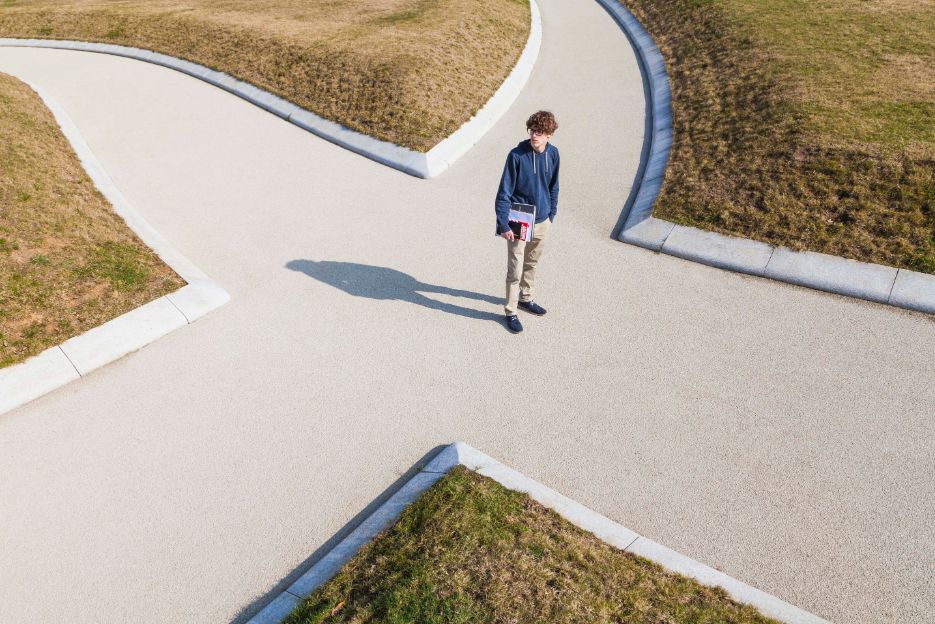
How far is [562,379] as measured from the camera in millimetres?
6109

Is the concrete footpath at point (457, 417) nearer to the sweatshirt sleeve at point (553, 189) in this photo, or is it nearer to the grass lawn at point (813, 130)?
the grass lawn at point (813, 130)

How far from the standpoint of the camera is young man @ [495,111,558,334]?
582cm

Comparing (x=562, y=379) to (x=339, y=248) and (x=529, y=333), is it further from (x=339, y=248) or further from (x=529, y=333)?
(x=339, y=248)

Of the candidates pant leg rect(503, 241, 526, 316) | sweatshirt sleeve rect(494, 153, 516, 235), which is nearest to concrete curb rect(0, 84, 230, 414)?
pant leg rect(503, 241, 526, 316)

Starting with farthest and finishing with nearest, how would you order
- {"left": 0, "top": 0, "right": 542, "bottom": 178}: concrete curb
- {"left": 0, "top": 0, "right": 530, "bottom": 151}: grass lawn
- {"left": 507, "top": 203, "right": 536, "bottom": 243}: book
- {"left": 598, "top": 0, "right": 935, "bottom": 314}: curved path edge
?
{"left": 0, "top": 0, "right": 530, "bottom": 151}: grass lawn
{"left": 0, "top": 0, "right": 542, "bottom": 178}: concrete curb
{"left": 598, "top": 0, "right": 935, "bottom": 314}: curved path edge
{"left": 507, "top": 203, "right": 536, "bottom": 243}: book

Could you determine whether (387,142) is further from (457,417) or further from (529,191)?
(457,417)

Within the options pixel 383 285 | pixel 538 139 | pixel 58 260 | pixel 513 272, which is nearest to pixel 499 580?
pixel 513 272

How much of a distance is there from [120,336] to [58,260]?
5.52 feet

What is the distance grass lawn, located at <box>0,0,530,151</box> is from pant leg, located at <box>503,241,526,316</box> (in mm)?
4447

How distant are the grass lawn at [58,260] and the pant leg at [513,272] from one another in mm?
4102

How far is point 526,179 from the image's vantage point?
6.09m

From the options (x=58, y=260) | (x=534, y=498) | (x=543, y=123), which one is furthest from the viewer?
(x=58, y=260)

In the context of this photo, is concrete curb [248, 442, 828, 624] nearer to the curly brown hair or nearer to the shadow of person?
the shadow of person

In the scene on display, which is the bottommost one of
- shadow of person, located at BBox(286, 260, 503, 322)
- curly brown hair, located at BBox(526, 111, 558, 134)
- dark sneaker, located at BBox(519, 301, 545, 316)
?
shadow of person, located at BBox(286, 260, 503, 322)
